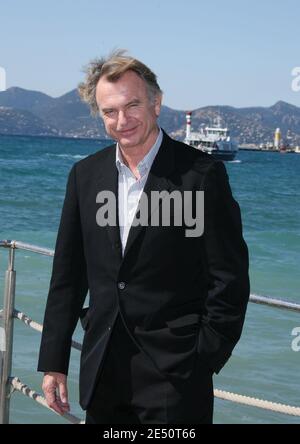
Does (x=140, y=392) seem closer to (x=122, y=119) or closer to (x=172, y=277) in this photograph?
(x=172, y=277)

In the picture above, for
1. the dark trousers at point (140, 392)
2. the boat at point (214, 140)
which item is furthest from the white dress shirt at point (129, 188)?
the boat at point (214, 140)

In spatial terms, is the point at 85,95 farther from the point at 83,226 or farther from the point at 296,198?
the point at 296,198

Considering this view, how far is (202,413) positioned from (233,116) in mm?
190625

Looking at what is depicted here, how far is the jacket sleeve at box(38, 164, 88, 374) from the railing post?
3.38 feet

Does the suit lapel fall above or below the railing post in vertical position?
above

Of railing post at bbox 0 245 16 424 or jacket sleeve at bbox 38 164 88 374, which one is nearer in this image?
jacket sleeve at bbox 38 164 88 374

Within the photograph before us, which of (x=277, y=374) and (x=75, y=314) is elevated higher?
(x=75, y=314)

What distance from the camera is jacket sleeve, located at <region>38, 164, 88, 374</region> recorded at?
2.22m

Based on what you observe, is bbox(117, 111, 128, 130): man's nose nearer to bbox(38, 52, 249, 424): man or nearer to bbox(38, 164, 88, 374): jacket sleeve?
bbox(38, 52, 249, 424): man

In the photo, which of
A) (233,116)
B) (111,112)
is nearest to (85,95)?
(111,112)

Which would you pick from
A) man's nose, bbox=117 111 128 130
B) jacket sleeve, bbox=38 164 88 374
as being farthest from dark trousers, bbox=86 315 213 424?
man's nose, bbox=117 111 128 130

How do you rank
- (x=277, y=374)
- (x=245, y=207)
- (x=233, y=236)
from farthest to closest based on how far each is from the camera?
(x=245, y=207), (x=277, y=374), (x=233, y=236)

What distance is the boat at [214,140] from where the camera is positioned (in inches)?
3191

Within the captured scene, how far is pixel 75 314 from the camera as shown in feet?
7.36
